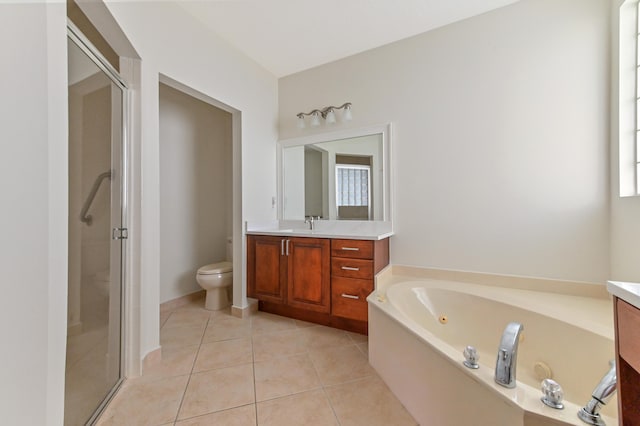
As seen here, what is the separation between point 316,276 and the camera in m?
2.08

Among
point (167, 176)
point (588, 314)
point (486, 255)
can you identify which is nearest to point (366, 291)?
point (486, 255)

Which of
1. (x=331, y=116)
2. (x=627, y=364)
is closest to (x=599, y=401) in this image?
(x=627, y=364)

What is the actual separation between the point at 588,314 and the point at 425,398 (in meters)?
1.07

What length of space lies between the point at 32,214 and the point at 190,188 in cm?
242

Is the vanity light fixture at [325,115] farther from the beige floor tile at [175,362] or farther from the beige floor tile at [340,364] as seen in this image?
the beige floor tile at [175,362]

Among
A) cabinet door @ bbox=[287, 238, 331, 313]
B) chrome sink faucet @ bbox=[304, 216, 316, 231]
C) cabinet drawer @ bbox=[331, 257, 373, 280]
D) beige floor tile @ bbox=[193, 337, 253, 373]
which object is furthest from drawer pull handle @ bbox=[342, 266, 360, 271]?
beige floor tile @ bbox=[193, 337, 253, 373]

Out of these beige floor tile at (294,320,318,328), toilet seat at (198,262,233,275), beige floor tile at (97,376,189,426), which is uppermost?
toilet seat at (198,262,233,275)

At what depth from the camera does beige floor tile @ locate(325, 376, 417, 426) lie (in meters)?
1.17

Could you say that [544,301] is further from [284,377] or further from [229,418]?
[229,418]

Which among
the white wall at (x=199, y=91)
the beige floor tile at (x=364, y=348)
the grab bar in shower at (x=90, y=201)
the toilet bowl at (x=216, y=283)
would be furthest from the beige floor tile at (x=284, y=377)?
the grab bar in shower at (x=90, y=201)

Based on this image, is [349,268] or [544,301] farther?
[349,268]

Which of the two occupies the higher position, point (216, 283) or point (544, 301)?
point (544, 301)

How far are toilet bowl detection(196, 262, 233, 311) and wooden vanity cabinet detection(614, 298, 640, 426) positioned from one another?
8.33 ft

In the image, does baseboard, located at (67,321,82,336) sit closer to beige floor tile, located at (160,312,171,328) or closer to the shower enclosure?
the shower enclosure
